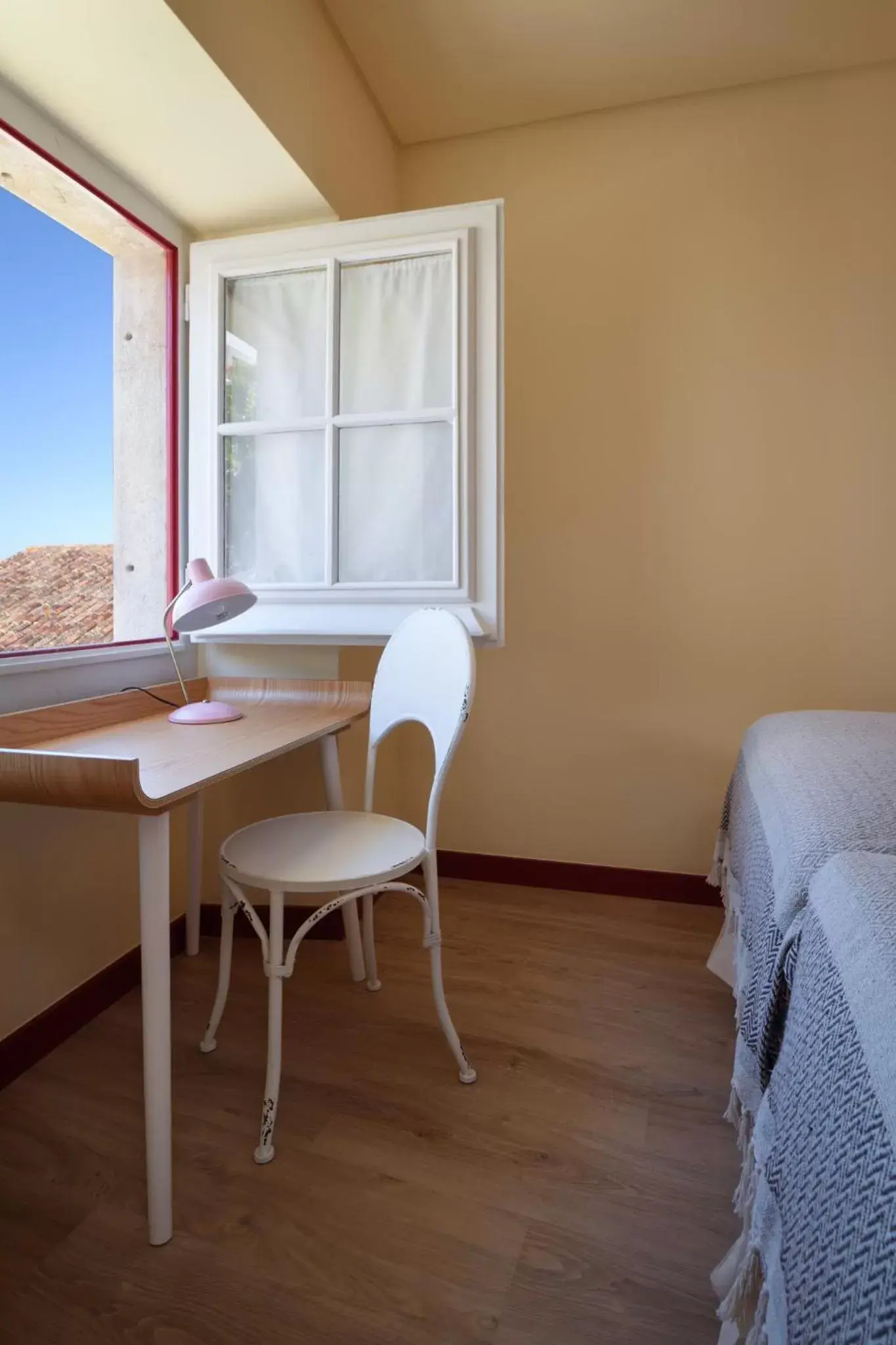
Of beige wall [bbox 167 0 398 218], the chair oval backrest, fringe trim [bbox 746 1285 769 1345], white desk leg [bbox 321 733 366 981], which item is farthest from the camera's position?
white desk leg [bbox 321 733 366 981]

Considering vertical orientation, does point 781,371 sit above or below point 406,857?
above

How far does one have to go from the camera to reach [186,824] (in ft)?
6.97

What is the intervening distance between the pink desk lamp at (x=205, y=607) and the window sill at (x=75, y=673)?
7.4 inches

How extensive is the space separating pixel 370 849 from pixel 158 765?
47cm

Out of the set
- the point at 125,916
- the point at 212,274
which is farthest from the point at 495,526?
the point at 125,916

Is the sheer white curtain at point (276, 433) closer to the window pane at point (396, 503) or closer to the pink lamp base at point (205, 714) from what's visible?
the window pane at point (396, 503)

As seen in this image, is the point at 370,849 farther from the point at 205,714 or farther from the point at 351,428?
the point at 351,428

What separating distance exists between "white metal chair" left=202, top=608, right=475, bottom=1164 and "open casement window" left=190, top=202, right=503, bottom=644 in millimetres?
249

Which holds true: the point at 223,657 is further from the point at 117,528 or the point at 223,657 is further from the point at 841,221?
the point at 841,221

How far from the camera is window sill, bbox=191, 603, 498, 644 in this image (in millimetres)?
1926

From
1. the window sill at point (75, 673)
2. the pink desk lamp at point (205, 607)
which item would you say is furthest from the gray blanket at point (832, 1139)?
the window sill at point (75, 673)

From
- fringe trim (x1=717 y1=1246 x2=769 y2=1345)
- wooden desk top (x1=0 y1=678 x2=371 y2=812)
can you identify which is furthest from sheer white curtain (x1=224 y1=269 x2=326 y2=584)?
fringe trim (x1=717 y1=1246 x2=769 y2=1345)

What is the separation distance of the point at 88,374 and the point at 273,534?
63 cm

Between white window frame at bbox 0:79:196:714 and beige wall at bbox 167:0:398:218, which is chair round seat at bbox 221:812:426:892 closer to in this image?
white window frame at bbox 0:79:196:714
